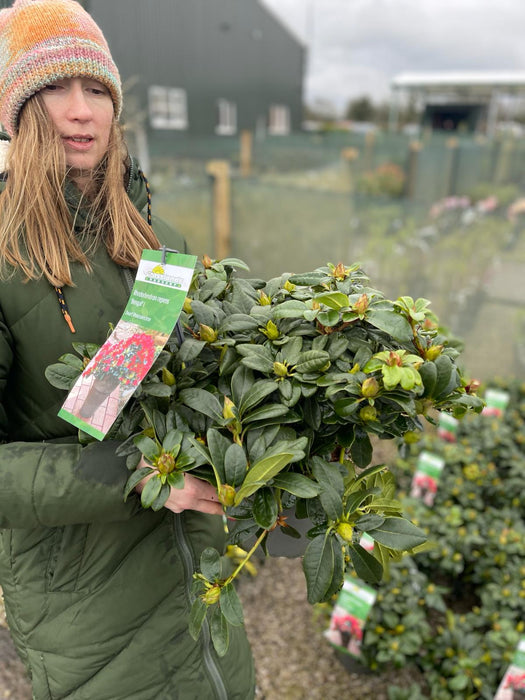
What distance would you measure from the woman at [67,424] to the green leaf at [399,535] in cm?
31

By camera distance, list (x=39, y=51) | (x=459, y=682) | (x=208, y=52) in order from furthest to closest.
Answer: (x=208, y=52)
(x=459, y=682)
(x=39, y=51)

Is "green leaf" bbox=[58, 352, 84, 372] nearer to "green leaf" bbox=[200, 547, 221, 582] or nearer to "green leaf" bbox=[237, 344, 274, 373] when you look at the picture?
"green leaf" bbox=[237, 344, 274, 373]

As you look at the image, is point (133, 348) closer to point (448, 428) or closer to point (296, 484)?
point (296, 484)

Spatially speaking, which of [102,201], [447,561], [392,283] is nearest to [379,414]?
A: [102,201]

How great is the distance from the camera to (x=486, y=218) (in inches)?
157

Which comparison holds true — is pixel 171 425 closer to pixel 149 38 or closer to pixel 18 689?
pixel 18 689

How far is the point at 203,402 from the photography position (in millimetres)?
894

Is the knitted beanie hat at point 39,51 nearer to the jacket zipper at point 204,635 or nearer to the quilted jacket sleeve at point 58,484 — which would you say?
the quilted jacket sleeve at point 58,484

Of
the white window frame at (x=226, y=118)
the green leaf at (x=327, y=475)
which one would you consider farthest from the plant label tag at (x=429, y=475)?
the white window frame at (x=226, y=118)

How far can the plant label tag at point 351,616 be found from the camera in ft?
5.98

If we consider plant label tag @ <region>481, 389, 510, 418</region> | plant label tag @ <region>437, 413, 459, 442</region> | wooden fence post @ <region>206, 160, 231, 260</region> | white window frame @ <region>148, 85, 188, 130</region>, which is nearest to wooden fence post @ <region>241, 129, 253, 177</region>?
wooden fence post @ <region>206, 160, 231, 260</region>

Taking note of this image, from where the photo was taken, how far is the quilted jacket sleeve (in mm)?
902

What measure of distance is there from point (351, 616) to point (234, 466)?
136 cm

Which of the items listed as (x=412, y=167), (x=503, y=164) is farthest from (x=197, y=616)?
(x=412, y=167)
